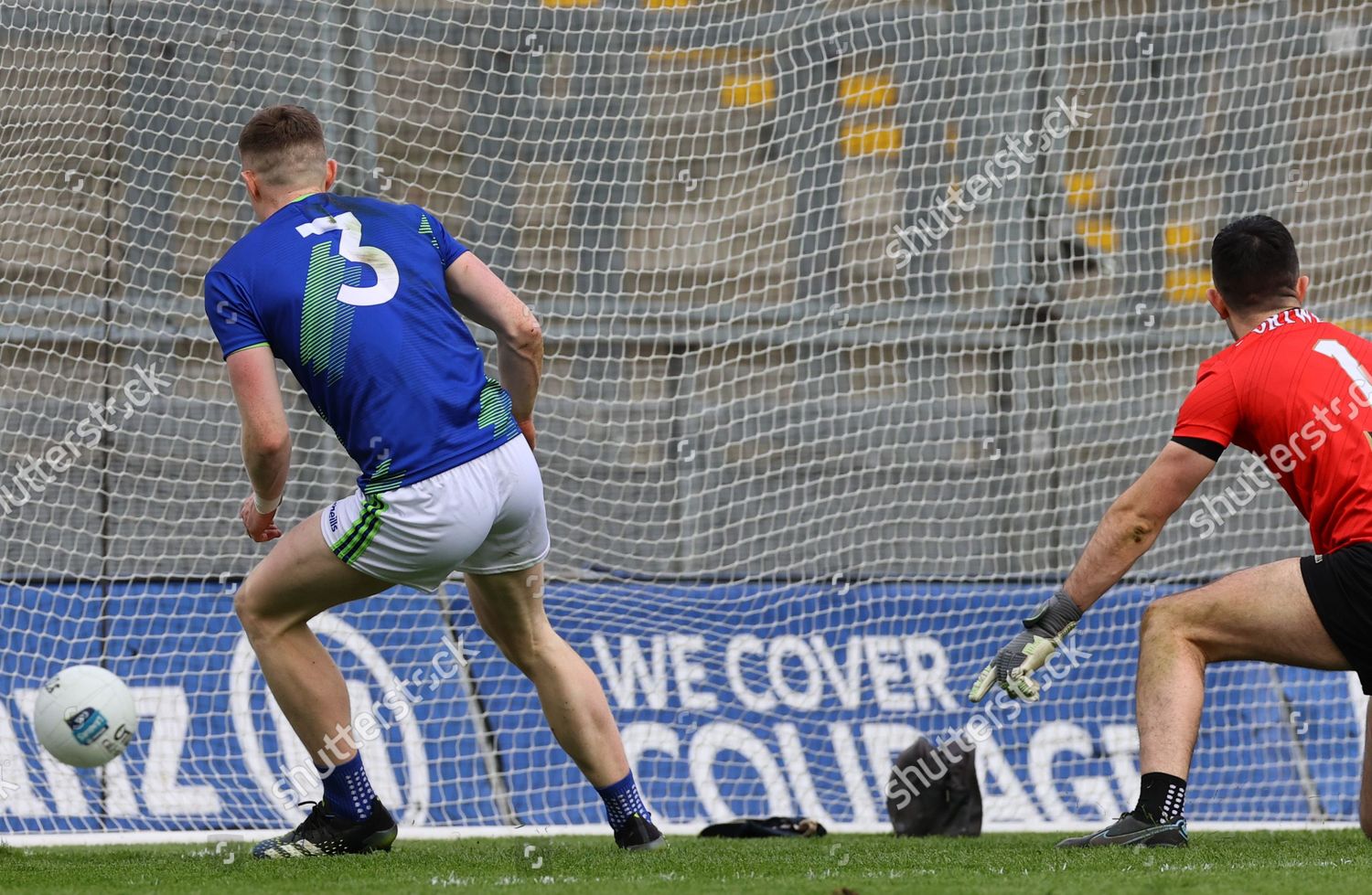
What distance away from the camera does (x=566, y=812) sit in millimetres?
6266

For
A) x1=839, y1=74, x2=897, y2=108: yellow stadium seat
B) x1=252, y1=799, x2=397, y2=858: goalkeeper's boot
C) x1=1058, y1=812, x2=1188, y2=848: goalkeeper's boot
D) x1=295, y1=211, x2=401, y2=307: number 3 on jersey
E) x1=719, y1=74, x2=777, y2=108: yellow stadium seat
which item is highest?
x1=839, y1=74, x2=897, y2=108: yellow stadium seat

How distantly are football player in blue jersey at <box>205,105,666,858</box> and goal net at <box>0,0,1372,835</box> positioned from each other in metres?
2.24

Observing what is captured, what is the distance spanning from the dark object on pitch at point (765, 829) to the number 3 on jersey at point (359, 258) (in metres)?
2.48

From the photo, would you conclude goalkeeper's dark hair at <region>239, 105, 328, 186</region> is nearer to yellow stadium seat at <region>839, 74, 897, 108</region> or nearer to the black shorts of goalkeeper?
the black shorts of goalkeeper

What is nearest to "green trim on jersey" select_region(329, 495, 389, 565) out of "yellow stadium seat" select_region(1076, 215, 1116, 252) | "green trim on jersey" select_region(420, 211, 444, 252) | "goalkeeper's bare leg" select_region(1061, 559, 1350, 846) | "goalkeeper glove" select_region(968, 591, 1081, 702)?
"green trim on jersey" select_region(420, 211, 444, 252)

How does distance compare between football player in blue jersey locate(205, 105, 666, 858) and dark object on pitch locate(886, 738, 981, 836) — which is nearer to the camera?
football player in blue jersey locate(205, 105, 666, 858)

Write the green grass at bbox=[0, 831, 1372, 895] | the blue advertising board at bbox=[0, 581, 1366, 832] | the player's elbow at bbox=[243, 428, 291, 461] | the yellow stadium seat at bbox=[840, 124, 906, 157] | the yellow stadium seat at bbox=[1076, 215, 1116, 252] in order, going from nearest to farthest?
the green grass at bbox=[0, 831, 1372, 895] → the player's elbow at bbox=[243, 428, 291, 461] → the blue advertising board at bbox=[0, 581, 1366, 832] → the yellow stadium seat at bbox=[840, 124, 906, 157] → the yellow stadium seat at bbox=[1076, 215, 1116, 252]

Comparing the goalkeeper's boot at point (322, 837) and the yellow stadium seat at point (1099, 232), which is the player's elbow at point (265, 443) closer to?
the goalkeeper's boot at point (322, 837)

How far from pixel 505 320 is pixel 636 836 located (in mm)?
1405

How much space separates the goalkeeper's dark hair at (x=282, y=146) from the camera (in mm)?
3971

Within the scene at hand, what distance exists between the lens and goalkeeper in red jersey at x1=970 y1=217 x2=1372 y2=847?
3957 millimetres

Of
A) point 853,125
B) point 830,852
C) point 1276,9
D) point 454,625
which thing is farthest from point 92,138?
point 1276,9

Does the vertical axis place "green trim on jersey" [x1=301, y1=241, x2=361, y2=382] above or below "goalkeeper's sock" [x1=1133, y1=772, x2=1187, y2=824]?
above

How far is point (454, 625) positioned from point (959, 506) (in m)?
3.04
